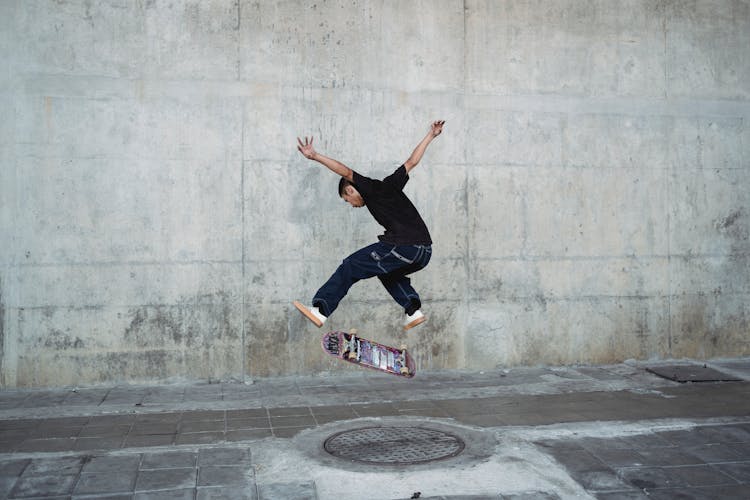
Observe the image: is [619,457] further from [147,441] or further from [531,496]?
[147,441]

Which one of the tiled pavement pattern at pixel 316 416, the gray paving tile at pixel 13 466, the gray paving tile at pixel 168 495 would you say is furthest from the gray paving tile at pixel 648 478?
the gray paving tile at pixel 13 466

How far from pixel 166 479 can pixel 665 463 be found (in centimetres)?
350

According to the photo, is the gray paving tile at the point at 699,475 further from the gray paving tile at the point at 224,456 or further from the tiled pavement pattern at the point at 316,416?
the gray paving tile at the point at 224,456

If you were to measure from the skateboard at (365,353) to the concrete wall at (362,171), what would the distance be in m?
1.62

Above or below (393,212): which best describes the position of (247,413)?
below

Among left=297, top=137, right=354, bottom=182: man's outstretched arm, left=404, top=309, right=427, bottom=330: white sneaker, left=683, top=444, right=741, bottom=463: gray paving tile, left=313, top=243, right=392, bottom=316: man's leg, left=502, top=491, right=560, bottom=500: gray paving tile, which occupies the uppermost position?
left=297, top=137, right=354, bottom=182: man's outstretched arm

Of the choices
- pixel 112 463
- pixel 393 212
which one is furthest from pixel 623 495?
pixel 112 463

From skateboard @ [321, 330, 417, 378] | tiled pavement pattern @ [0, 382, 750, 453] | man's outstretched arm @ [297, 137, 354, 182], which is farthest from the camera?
skateboard @ [321, 330, 417, 378]

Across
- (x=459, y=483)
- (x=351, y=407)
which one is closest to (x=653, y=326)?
(x=351, y=407)

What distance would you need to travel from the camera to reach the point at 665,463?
190 inches

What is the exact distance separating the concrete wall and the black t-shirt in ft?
7.20

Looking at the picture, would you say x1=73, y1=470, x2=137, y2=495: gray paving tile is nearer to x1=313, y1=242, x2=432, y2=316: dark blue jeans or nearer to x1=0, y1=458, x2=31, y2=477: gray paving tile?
x1=0, y1=458, x2=31, y2=477: gray paving tile

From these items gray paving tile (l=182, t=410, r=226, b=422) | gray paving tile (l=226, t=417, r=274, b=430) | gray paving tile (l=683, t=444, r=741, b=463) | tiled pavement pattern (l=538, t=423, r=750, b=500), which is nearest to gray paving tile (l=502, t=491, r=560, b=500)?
tiled pavement pattern (l=538, t=423, r=750, b=500)

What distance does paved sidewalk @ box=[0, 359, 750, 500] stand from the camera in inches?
174
